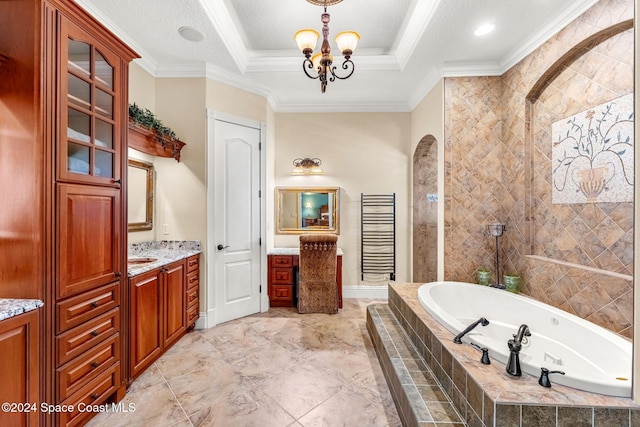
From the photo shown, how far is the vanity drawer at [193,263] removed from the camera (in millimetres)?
3057

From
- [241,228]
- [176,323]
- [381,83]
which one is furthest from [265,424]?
[381,83]

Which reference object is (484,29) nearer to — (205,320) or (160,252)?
(160,252)

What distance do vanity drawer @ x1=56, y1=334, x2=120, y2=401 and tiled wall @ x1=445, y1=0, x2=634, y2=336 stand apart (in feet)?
10.4

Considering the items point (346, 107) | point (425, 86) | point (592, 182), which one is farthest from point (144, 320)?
point (425, 86)

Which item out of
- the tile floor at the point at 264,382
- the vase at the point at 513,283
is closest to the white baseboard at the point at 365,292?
the tile floor at the point at 264,382

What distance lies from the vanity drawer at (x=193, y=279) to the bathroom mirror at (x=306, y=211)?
1524 millimetres

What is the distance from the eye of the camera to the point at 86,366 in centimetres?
173

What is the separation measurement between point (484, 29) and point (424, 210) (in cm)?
236

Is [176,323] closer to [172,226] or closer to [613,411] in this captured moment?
[172,226]

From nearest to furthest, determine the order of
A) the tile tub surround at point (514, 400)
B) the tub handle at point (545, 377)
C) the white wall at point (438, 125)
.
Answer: the tile tub surround at point (514, 400) < the tub handle at point (545, 377) < the white wall at point (438, 125)

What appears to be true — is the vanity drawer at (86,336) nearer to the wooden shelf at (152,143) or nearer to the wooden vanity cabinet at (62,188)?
the wooden vanity cabinet at (62,188)

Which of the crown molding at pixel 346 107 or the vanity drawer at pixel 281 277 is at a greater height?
the crown molding at pixel 346 107

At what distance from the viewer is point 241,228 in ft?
11.9

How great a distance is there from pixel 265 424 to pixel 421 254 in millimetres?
3164
